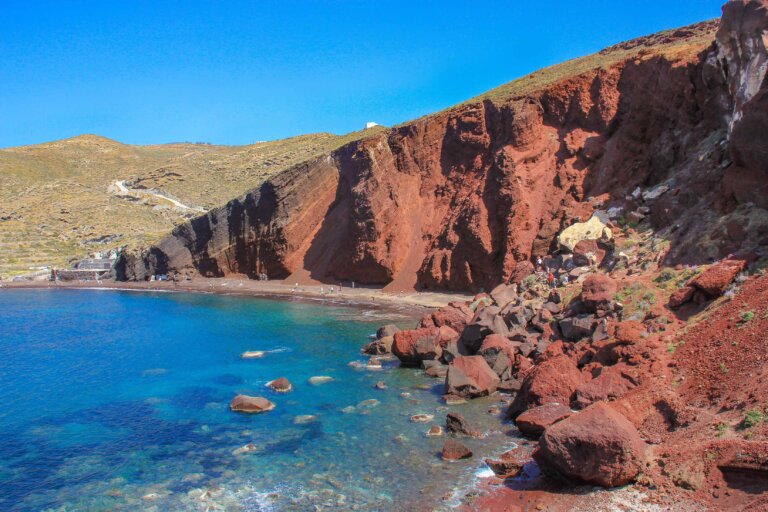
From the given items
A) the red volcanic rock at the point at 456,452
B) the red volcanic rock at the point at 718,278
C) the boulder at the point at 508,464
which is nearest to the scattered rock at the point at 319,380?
the red volcanic rock at the point at 456,452

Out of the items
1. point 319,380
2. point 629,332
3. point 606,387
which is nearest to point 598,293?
point 629,332

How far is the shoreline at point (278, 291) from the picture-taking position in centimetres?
4922

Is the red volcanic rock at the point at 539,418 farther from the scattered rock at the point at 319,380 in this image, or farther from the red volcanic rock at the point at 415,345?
the scattered rock at the point at 319,380

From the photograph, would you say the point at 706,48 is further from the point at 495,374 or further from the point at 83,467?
the point at 83,467

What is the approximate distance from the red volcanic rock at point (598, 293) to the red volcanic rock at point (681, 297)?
2.92 metres

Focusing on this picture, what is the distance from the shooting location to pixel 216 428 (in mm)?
19969

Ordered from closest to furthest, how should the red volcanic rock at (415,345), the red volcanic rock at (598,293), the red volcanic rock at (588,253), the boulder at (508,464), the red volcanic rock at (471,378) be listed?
the boulder at (508,464)
the red volcanic rock at (471,378)
the red volcanic rock at (598,293)
the red volcanic rock at (415,345)
the red volcanic rock at (588,253)

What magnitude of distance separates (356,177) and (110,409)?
42.7 metres

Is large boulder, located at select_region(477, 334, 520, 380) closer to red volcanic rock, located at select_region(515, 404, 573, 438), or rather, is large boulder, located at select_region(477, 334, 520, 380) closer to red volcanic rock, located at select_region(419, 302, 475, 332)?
red volcanic rock, located at select_region(419, 302, 475, 332)

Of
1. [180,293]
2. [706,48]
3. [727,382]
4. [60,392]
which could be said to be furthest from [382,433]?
[180,293]

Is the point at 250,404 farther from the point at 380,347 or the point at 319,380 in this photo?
the point at 380,347

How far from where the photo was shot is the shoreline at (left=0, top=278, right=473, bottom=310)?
161 feet

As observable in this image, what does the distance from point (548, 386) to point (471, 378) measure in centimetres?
404

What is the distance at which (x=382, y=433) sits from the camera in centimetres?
1877
